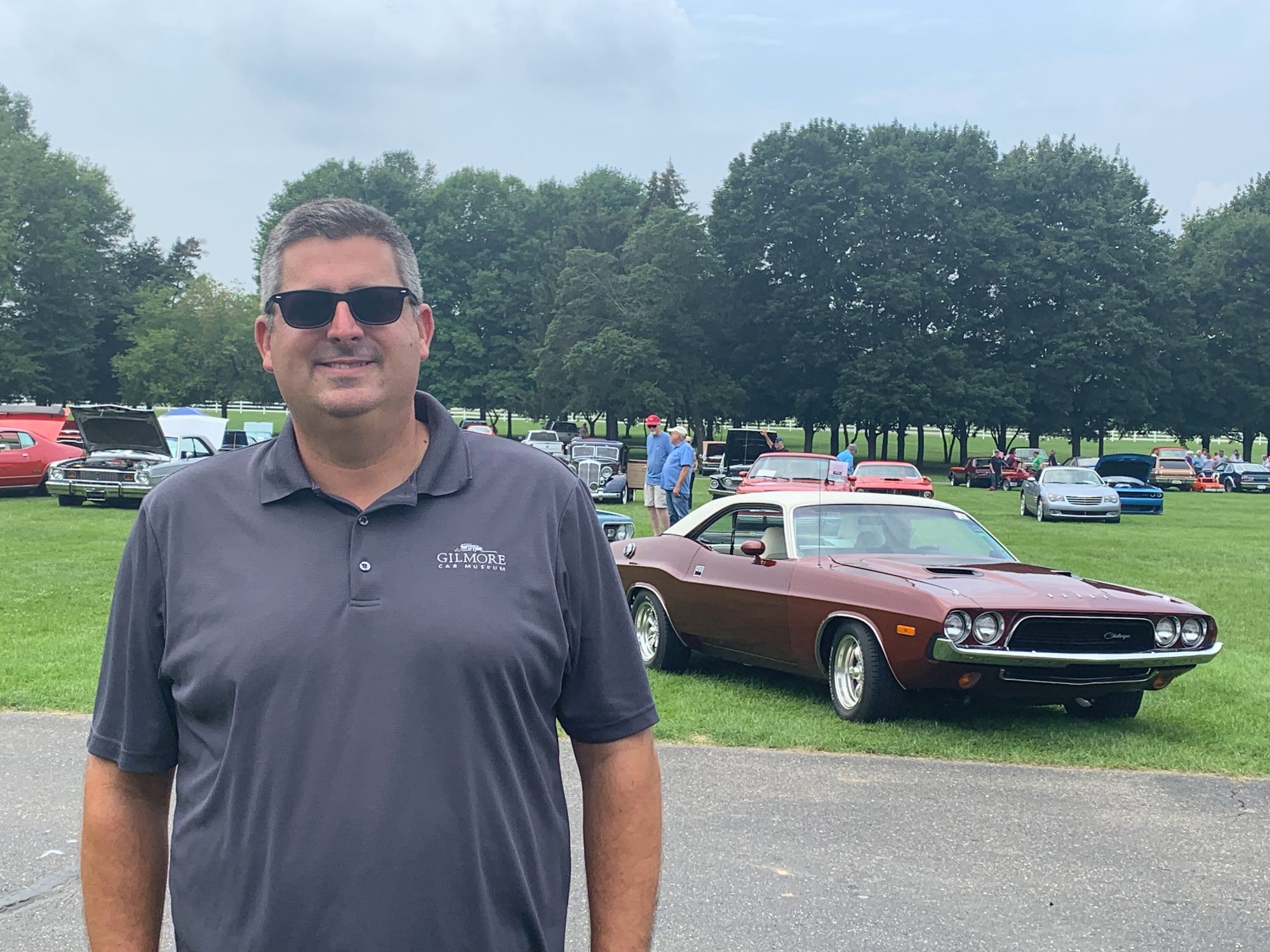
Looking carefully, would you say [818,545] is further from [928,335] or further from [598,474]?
[928,335]

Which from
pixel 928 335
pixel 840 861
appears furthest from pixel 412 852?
pixel 928 335

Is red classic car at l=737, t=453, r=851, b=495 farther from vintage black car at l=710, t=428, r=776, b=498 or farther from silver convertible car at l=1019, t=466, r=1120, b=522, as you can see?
vintage black car at l=710, t=428, r=776, b=498

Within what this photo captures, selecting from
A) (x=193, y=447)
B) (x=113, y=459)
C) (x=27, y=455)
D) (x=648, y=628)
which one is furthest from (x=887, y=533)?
(x=27, y=455)

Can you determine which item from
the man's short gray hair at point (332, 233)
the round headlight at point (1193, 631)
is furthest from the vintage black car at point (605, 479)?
the man's short gray hair at point (332, 233)

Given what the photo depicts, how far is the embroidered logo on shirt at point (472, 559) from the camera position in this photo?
2018 millimetres

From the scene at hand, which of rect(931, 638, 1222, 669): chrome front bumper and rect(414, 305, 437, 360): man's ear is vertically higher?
rect(414, 305, 437, 360): man's ear

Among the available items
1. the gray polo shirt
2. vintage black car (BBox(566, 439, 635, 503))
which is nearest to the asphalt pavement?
the gray polo shirt

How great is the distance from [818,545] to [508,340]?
64518mm

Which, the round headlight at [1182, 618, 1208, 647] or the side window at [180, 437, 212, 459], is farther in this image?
the side window at [180, 437, 212, 459]

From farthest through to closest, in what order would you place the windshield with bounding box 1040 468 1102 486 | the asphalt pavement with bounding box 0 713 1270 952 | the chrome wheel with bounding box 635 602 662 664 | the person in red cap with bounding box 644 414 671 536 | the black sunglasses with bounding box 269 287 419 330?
the windshield with bounding box 1040 468 1102 486
the person in red cap with bounding box 644 414 671 536
the chrome wheel with bounding box 635 602 662 664
the asphalt pavement with bounding box 0 713 1270 952
the black sunglasses with bounding box 269 287 419 330

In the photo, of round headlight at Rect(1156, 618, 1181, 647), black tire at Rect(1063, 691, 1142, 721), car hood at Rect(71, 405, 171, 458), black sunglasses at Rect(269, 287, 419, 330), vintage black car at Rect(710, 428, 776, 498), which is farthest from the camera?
vintage black car at Rect(710, 428, 776, 498)

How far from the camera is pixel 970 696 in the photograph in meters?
7.64

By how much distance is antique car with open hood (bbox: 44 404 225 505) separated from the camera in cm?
2434

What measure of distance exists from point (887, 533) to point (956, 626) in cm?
184
